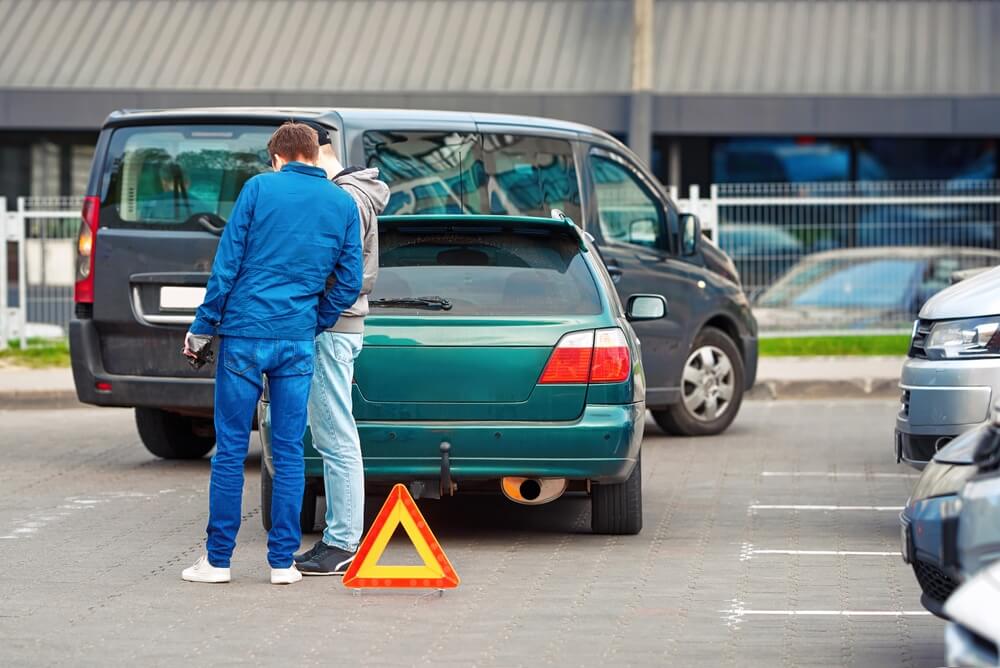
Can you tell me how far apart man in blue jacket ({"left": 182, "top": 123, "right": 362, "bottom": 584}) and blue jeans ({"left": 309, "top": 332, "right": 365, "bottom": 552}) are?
7.2 inches

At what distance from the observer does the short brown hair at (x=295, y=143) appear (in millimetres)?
6898

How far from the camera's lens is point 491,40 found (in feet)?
78.1

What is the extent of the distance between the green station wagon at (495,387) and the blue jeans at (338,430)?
1.17 ft

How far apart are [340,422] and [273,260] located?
774mm

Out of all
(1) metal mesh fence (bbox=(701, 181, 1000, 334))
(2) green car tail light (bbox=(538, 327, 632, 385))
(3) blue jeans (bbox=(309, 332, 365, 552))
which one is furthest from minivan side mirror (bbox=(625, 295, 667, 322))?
(1) metal mesh fence (bbox=(701, 181, 1000, 334))

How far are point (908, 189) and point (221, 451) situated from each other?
14.0 m

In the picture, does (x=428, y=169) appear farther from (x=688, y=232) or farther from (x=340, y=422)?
(x=340, y=422)

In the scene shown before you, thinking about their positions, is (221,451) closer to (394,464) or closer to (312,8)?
(394,464)

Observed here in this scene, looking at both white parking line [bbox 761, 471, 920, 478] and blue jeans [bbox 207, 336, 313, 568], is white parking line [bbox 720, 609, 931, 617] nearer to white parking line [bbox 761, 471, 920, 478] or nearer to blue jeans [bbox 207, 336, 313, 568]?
blue jeans [bbox 207, 336, 313, 568]

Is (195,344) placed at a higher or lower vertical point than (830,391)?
higher

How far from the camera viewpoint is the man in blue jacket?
6.79 m

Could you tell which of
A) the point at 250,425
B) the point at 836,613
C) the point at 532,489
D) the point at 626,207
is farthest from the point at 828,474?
the point at 250,425

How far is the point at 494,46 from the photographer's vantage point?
77.9 ft

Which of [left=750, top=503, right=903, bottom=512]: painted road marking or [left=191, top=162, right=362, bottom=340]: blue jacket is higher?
[left=191, top=162, right=362, bottom=340]: blue jacket
